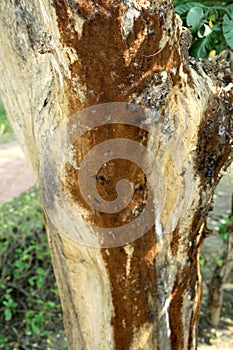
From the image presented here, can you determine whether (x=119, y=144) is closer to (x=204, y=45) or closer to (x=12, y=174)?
(x=204, y=45)

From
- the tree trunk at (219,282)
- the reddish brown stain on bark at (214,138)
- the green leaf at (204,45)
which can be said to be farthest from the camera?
the tree trunk at (219,282)

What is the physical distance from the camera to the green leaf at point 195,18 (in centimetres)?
133

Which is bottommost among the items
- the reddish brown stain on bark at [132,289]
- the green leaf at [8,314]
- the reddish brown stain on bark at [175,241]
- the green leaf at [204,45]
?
the green leaf at [8,314]

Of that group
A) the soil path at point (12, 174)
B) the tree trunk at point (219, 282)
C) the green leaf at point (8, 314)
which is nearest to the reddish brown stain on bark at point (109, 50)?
the tree trunk at point (219, 282)

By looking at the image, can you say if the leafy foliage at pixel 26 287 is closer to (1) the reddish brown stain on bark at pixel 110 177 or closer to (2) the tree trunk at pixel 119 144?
(2) the tree trunk at pixel 119 144

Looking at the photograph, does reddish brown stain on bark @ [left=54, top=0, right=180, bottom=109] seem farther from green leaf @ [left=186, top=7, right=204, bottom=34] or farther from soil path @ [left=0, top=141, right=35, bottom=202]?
soil path @ [left=0, top=141, right=35, bottom=202]

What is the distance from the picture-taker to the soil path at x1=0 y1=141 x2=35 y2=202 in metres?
4.50

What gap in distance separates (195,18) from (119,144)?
47 centimetres

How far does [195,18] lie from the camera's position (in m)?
1.34

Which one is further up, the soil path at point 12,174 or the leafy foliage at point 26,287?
the soil path at point 12,174

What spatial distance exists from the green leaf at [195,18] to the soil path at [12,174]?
3.18 metres

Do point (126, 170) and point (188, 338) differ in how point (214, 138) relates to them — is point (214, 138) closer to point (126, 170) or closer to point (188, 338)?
point (126, 170)

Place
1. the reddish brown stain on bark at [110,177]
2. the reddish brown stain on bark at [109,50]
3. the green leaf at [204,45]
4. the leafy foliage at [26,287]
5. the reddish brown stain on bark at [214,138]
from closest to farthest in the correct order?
1. the reddish brown stain on bark at [109,50]
2. the reddish brown stain on bark at [110,177]
3. the reddish brown stain on bark at [214,138]
4. the green leaf at [204,45]
5. the leafy foliage at [26,287]

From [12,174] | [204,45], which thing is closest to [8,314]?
[204,45]
